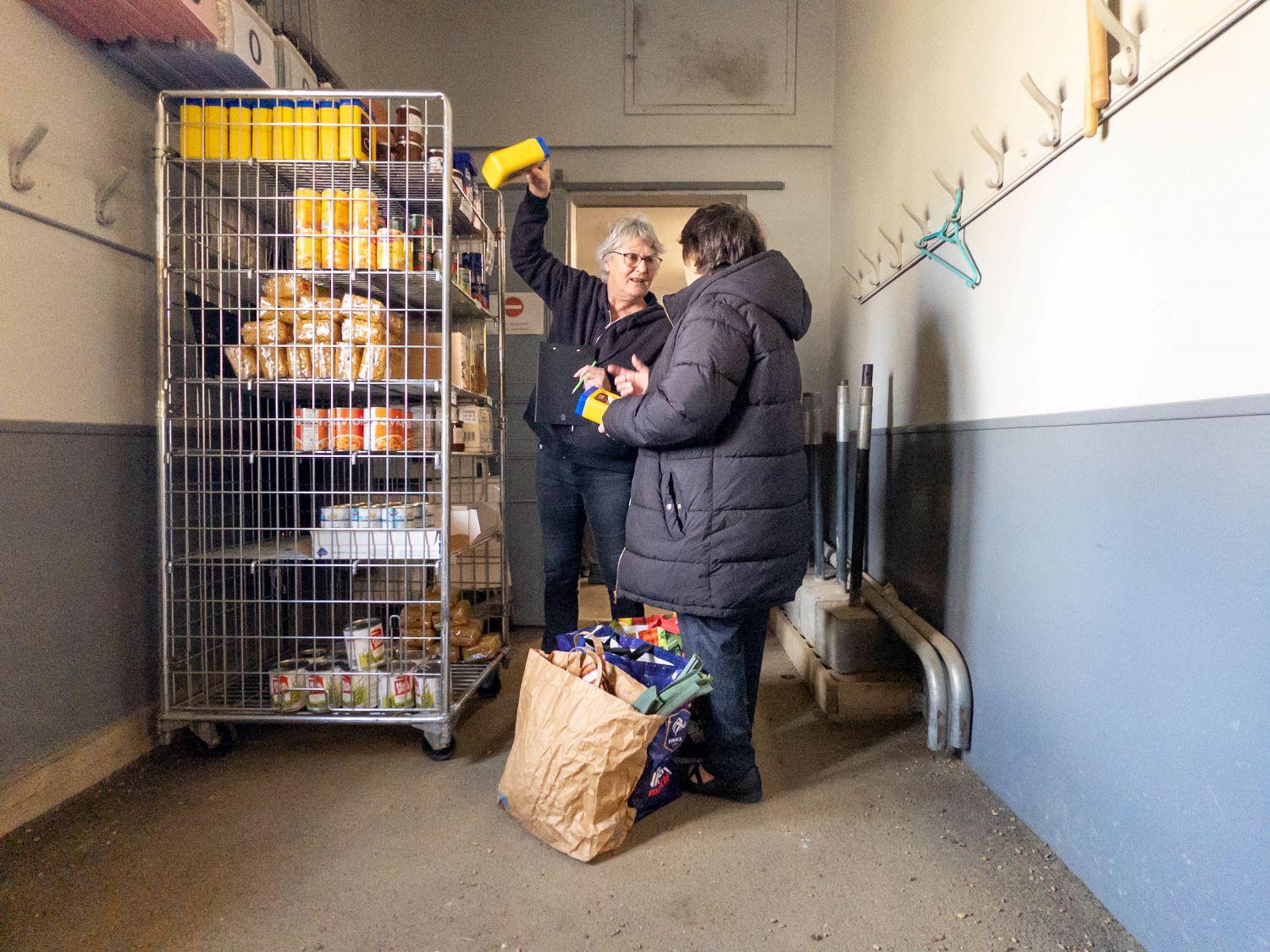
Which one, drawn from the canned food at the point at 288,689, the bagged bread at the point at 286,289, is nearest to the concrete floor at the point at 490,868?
the canned food at the point at 288,689

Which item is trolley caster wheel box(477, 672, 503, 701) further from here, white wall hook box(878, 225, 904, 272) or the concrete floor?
white wall hook box(878, 225, 904, 272)

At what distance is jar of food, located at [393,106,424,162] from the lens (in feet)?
6.60

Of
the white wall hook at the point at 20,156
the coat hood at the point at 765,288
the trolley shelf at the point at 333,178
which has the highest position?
the trolley shelf at the point at 333,178

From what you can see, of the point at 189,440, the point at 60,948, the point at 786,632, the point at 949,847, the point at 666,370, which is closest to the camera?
the point at 60,948

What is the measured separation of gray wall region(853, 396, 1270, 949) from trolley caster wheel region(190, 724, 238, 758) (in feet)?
6.76

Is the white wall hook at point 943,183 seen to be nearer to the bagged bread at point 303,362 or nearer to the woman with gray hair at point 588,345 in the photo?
the woman with gray hair at point 588,345

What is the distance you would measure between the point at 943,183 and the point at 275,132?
1877 mm

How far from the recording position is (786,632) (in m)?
3.07

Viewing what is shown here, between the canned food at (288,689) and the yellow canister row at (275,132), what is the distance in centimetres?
141

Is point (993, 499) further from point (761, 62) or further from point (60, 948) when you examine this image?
point (761, 62)

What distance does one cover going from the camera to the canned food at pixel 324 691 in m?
2.02

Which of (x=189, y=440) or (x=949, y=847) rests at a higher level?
(x=189, y=440)

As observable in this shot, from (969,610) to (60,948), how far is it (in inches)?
82.2

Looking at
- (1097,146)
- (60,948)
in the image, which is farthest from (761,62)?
(60,948)
